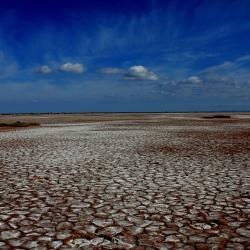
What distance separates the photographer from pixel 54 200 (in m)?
8.07

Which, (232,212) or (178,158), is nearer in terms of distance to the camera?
(232,212)

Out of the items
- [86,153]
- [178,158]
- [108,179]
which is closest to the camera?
[108,179]

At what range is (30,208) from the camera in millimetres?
7395

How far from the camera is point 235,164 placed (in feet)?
43.8

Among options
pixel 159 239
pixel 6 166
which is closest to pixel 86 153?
pixel 6 166

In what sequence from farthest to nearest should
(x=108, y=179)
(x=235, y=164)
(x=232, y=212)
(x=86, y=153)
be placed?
(x=86, y=153) → (x=235, y=164) → (x=108, y=179) → (x=232, y=212)

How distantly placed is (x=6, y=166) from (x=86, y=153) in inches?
187

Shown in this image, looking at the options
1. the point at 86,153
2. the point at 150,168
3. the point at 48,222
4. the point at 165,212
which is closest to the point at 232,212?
the point at 165,212

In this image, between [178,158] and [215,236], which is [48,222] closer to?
[215,236]

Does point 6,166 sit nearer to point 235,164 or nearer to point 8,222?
point 8,222

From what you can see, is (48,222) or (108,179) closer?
(48,222)

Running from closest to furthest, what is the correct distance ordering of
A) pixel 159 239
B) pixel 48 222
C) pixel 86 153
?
pixel 159 239
pixel 48 222
pixel 86 153

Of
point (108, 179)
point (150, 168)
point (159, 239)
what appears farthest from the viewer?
point (150, 168)

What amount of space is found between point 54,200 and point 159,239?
337cm
